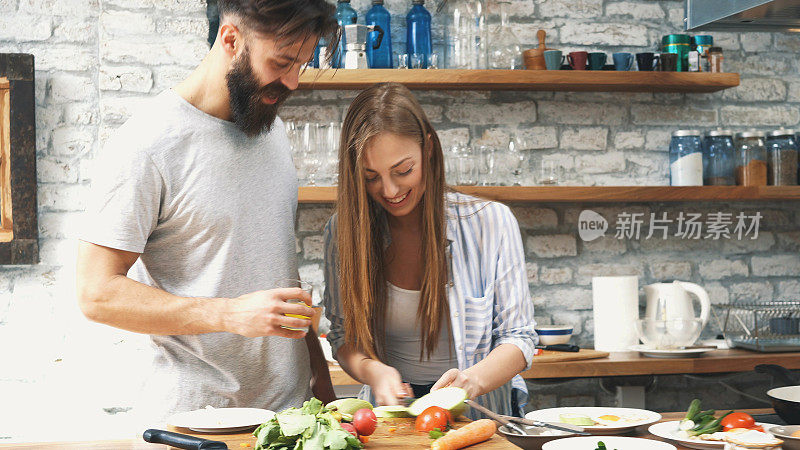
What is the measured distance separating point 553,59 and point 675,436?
8.63ft

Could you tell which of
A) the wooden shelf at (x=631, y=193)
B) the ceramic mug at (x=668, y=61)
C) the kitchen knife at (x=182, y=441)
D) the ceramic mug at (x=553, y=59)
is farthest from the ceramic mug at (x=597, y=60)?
the kitchen knife at (x=182, y=441)

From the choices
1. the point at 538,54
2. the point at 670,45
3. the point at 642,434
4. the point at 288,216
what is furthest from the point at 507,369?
the point at 670,45

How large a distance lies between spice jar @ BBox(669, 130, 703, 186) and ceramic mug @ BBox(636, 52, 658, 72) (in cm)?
37

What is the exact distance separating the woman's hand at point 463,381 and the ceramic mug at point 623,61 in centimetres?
253

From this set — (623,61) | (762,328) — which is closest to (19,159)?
(623,61)

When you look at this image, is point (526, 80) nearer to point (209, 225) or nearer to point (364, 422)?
point (209, 225)

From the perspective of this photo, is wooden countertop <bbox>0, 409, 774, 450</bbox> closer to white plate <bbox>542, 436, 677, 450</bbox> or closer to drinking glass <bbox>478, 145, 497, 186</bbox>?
white plate <bbox>542, 436, 677, 450</bbox>

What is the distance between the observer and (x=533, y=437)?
5.07 ft

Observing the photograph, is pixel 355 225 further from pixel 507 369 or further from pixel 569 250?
pixel 569 250

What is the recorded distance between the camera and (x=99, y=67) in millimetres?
3588

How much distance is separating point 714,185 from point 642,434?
8.70 ft

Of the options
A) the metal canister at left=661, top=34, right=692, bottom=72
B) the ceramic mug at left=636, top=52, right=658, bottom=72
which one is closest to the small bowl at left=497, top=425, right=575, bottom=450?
the ceramic mug at left=636, top=52, right=658, bottom=72

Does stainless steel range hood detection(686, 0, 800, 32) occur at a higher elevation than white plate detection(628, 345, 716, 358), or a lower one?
higher

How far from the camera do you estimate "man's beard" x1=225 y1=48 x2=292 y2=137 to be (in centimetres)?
A: 188
